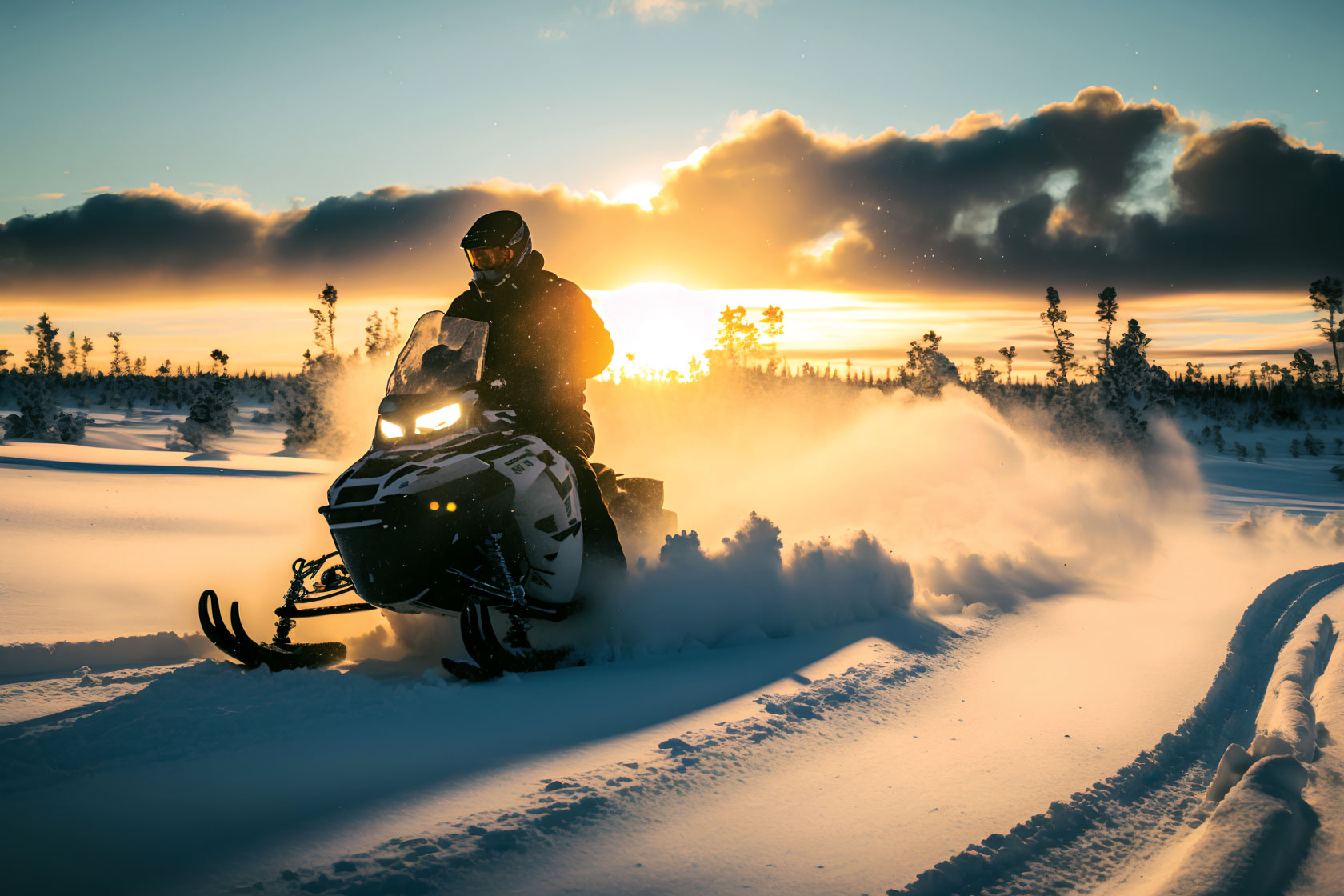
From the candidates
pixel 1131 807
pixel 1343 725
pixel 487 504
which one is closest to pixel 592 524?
pixel 487 504

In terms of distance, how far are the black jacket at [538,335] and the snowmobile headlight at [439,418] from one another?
600mm

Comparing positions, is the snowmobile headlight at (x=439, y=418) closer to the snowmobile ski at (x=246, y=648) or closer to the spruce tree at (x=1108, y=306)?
the snowmobile ski at (x=246, y=648)

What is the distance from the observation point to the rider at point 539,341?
5383mm

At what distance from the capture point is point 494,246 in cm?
540

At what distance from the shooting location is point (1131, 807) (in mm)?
3268

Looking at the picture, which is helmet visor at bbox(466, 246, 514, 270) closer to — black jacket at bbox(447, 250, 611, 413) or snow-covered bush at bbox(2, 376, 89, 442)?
black jacket at bbox(447, 250, 611, 413)

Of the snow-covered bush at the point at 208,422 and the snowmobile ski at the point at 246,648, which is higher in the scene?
the snow-covered bush at the point at 208,422

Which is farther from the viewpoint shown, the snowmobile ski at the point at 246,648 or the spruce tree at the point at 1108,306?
the spruce tree at the point at 1108,306

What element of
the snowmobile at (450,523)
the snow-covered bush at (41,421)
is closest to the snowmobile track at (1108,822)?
the snowmobile at (450,523)

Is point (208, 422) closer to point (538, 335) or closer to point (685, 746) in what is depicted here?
point (538, 335)

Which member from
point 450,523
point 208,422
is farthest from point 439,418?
point 208,422

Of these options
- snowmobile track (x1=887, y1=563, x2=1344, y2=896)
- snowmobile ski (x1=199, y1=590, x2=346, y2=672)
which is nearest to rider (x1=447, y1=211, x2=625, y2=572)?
snowmobile ski (x1=199, y1=590, x2=346, y2=672)

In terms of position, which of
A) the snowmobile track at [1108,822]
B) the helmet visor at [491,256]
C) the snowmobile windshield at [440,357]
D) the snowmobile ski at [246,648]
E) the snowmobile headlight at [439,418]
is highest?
the helmet visor at [491,256]

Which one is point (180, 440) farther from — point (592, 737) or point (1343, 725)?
point (1343, 725)
